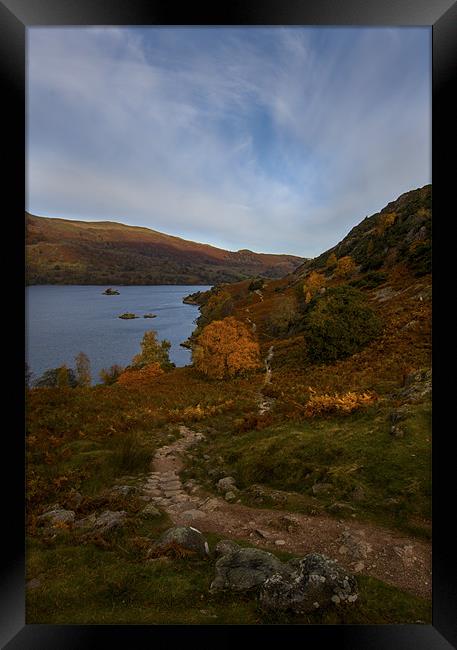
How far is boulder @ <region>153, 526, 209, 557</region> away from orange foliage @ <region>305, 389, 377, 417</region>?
2571mm

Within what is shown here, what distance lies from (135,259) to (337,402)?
459 cm

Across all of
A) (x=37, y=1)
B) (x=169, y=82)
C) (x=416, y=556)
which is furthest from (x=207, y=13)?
(x=416, y=556)

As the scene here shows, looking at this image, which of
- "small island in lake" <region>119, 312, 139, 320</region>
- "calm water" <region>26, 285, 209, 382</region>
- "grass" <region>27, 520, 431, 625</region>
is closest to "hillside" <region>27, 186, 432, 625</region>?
"grass" <region>27, 520, 431, 625</region>

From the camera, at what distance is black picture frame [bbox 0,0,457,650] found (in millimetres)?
2922

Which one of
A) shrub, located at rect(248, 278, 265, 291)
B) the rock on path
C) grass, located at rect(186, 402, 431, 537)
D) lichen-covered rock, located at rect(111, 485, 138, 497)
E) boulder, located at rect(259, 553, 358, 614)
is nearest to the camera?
boulder, located at rect(259, 553, 358, 614)

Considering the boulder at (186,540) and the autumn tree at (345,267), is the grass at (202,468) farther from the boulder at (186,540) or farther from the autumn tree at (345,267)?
the autumn tree at (345,267)

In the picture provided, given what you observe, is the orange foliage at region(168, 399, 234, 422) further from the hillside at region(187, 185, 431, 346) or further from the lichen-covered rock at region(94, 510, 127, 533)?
the lichen-covered rock at region(94, 510, 127, 533)

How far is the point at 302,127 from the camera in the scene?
201 inches

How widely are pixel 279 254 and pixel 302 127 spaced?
7.08ft
